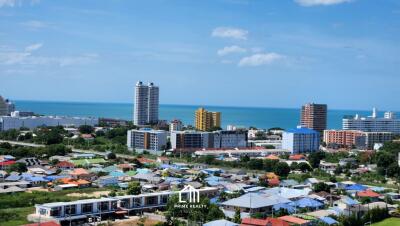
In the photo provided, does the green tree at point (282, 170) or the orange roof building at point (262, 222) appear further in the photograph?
the green tree at point (282, 170)

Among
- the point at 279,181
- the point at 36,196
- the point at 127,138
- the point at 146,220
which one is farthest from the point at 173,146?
the point at 146,220

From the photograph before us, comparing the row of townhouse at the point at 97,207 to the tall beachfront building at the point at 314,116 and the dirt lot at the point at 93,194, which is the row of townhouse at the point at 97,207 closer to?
the dirt lot at the point at 93,194

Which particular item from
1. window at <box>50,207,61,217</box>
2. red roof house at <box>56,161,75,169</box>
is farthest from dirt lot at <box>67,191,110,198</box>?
red roof house at <box>56,161,75,169</box>

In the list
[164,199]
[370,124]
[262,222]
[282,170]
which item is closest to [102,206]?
[164,199]

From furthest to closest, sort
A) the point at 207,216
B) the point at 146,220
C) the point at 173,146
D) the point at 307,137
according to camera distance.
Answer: the point at 307,137 < the point at 173,146 < the point at 146,220 < the point at 207,216

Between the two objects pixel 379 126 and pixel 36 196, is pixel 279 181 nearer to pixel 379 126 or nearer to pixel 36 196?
pixel 36 196

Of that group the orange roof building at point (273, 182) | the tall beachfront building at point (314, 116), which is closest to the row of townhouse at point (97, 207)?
the orange roof building at point (273, 182)

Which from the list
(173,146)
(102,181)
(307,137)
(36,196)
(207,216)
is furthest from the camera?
(307,137)
